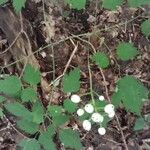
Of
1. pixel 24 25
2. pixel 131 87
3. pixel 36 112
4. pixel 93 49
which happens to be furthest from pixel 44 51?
pixel 131 87

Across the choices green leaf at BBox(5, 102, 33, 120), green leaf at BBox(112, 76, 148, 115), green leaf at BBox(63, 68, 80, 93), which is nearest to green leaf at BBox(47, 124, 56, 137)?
green leaf at BBox(5, 102, 33, 120)

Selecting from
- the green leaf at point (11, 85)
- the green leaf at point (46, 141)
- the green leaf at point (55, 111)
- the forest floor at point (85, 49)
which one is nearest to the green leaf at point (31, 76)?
the green leaf at point (11, 85)

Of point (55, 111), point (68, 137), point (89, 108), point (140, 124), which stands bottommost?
point (140, 124)

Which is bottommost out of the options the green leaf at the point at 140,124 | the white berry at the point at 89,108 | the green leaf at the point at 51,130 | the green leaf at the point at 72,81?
the green leaf at the point at 140,124

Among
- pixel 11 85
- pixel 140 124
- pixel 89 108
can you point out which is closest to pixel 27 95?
pixel 11 85

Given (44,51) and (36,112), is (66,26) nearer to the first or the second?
(44,51)

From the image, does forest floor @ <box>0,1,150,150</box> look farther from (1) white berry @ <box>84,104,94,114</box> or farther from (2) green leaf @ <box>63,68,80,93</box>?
(1) white berry @ <box>84,104,94,114</box>

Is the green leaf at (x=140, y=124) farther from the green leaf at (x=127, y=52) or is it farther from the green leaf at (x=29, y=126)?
the green leaf at (x=29, y=126)

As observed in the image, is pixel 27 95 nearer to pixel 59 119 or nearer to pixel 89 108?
pixel 59 119
